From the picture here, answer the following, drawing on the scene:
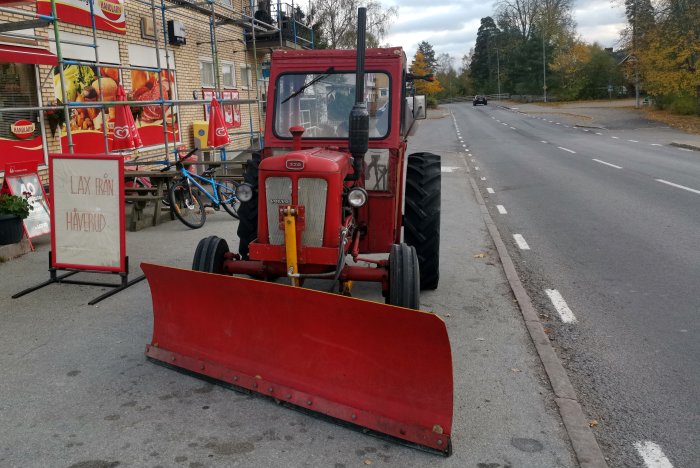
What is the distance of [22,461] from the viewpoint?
3.47 metres

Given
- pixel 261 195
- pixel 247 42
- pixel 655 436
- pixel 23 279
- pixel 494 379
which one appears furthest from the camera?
pixel 247 42

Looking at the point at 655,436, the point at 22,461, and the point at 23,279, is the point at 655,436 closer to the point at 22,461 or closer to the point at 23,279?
the point at 22,461

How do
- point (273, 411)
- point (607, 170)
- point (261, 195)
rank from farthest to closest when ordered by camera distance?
point (607, 170) < point (261, 195) < point (273, 411)

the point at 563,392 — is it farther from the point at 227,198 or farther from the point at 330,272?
the point at 227,198

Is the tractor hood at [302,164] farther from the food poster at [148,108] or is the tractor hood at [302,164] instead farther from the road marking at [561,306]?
the food poster at [148,108]

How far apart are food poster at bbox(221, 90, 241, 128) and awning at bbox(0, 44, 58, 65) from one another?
32.1 feet

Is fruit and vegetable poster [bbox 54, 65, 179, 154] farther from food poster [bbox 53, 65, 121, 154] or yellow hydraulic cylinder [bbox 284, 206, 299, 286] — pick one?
yellow hydraulic cylinder [bbox 284, 206, 299, 286]

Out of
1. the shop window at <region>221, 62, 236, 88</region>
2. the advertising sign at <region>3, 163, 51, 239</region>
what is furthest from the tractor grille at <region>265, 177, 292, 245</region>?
the shop window at <region>221, 62, 236, 88</region>

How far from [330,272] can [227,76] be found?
54.1 feet

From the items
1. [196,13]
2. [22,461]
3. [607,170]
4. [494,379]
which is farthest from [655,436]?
[196,13]

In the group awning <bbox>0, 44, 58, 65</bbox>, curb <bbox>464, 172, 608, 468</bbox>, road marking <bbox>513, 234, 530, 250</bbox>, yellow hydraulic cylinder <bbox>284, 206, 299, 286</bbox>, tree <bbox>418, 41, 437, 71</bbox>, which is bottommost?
curb <bbox>464, 172, 608, 468</bbox>

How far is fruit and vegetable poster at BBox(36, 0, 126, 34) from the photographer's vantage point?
1099cm

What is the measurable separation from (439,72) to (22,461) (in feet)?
401

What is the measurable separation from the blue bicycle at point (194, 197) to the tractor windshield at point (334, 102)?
470 cm
